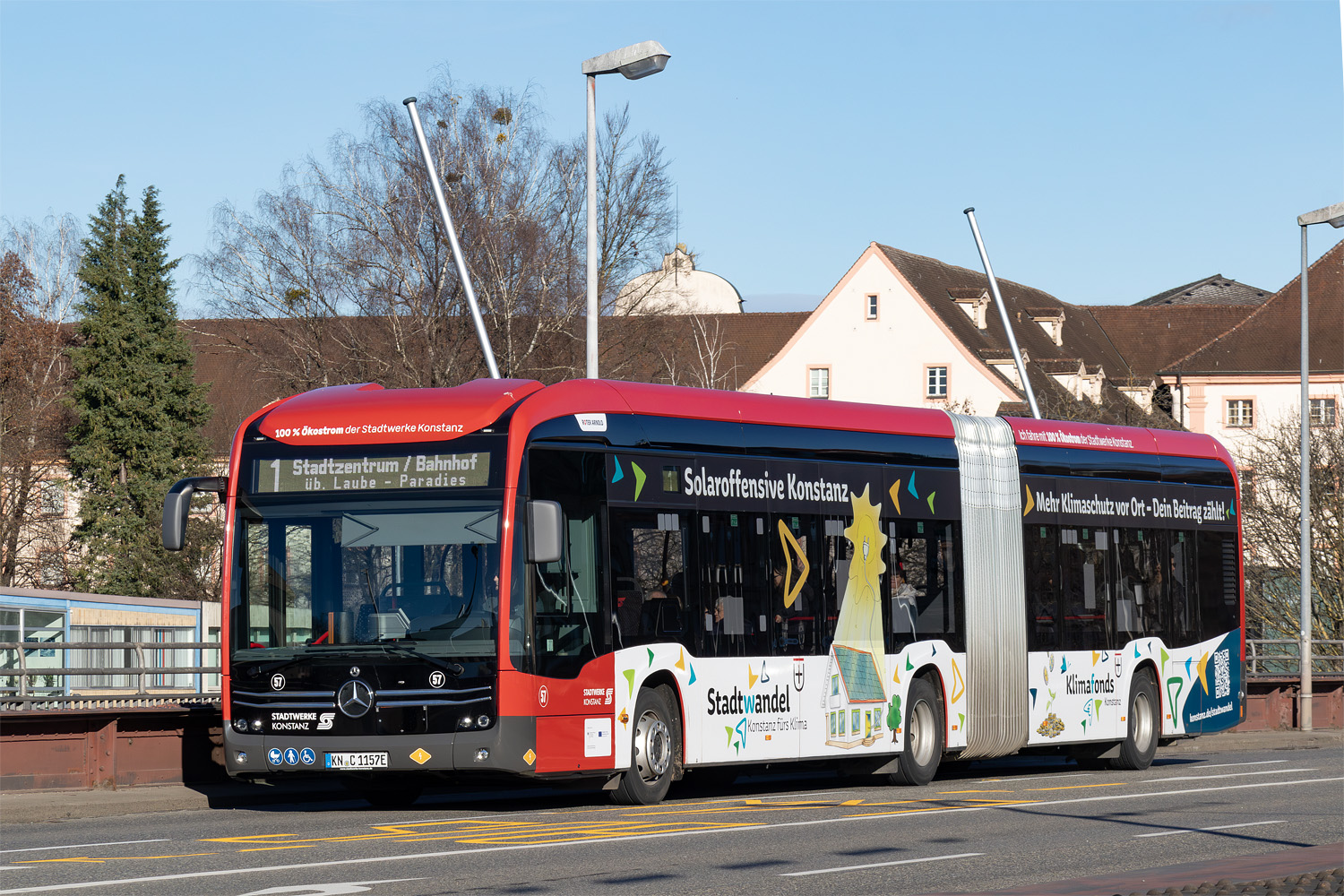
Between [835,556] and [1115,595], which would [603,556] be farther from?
[1115,595]

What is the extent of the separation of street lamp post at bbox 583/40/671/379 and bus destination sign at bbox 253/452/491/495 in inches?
242

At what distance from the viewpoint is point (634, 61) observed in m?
21.9

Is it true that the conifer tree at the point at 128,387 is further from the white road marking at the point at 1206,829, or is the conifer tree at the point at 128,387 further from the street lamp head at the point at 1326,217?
the white road marking at the point at 1206,829

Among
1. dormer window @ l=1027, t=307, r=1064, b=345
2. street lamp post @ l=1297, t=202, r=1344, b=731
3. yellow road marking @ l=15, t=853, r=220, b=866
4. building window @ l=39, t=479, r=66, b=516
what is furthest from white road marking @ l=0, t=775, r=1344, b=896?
dormer window @ l=1027, t=307, r=1064, b=345

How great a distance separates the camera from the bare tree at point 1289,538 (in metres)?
45.7

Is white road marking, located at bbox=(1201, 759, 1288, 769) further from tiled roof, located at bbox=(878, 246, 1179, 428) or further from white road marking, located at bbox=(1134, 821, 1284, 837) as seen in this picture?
tiled roof, located at bbox=(878, 246, 1179, 428)

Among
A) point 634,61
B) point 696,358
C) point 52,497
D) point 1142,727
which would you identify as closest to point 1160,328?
point 696,358

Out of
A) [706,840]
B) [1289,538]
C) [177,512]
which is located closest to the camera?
[706,840]

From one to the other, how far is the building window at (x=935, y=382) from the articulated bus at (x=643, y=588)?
5288cm

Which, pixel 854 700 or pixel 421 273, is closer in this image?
pixel 854 700

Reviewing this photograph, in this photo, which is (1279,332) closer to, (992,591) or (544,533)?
(992,591)

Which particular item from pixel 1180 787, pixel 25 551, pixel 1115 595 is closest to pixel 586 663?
pixel 1180 787

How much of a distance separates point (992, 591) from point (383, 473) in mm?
7687

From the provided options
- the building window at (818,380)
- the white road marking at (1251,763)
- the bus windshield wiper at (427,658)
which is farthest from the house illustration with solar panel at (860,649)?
the building window at (818,380)
